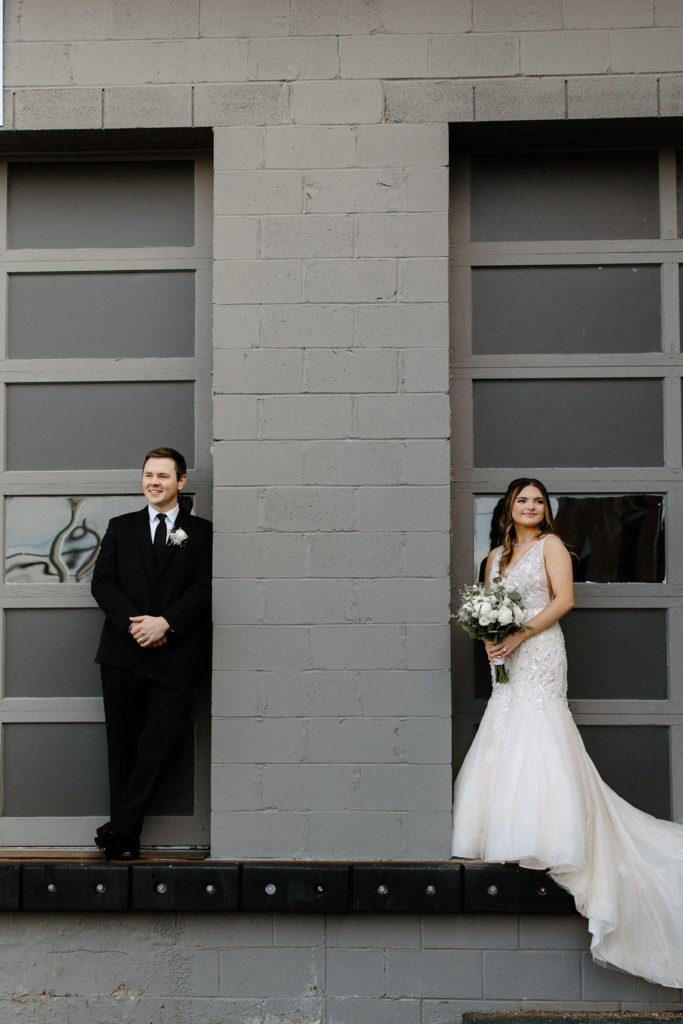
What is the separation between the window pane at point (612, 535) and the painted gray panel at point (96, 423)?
5.81 ft

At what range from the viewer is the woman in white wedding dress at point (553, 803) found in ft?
13.8

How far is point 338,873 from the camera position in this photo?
171 inches

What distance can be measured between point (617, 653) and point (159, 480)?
8.09 ft

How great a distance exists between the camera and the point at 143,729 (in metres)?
4.57

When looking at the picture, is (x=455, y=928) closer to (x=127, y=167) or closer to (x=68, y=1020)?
(x=68, y=1020)

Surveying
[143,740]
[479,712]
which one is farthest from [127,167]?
[479,712]

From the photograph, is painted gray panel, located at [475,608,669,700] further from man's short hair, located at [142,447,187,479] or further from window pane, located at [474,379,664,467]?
man's short hair, located at [142,447,187,479]

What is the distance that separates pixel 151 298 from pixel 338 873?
9.99 feet

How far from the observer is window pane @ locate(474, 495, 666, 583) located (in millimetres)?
4828

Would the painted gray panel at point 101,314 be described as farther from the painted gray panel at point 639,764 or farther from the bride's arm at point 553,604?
the painted gray panel at point 639,764

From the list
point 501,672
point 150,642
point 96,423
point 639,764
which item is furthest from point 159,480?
point 639,764

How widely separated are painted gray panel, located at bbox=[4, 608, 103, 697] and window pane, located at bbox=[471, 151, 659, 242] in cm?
291

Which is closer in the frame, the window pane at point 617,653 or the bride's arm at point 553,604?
the bride's arm at point 553,604

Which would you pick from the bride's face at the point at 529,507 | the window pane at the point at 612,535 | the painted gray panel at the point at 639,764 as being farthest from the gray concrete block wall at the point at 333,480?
the painted gray panel at the point at 639,764
